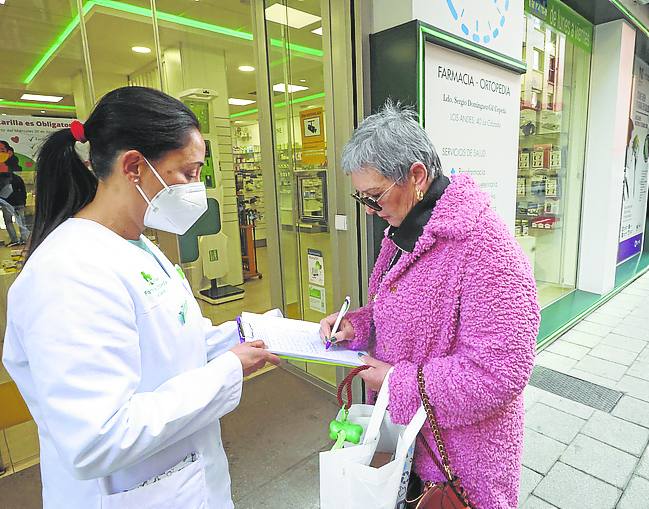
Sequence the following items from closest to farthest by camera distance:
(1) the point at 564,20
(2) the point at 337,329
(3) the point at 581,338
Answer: (2) the point at 337,329
(3) the point at 581,338
(1) the point at 564,20

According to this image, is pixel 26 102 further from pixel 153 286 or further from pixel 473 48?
pixel 473 48

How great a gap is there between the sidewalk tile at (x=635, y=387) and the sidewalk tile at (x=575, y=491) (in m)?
1.09

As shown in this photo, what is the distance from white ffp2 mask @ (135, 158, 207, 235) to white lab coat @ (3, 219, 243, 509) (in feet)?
0.36

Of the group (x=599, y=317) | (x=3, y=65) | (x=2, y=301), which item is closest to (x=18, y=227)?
(x=2, y=301)

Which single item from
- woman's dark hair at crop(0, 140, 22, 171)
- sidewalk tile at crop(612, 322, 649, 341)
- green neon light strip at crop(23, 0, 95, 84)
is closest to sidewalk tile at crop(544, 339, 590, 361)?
sidewalk tile at crop(612, 322, 649, 341)

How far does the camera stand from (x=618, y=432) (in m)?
2.50

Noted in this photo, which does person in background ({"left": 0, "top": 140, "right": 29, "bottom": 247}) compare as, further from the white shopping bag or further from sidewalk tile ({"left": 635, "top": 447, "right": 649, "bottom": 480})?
sidewalk tile ({"left": 635, "top": 447, "right": 649, "bottom": 480})

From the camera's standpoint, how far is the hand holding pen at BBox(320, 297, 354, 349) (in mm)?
1312

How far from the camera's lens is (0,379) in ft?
9.71

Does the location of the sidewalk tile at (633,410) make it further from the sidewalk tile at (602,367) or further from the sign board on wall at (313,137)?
the sign board on wall at (313,137)

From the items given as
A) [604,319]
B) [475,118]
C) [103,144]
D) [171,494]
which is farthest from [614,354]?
[103,144]

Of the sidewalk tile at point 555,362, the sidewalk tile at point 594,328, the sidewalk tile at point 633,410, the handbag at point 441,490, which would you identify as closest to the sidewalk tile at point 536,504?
the sidewalk tile at point 633,410

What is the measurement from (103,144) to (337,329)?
834 mm

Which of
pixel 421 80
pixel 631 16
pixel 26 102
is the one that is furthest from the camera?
pixel 631 16
